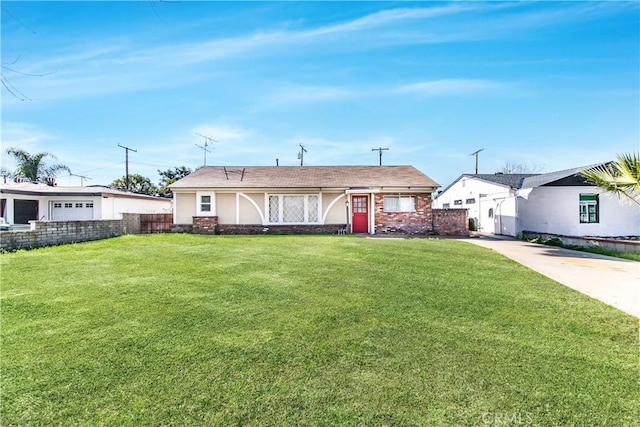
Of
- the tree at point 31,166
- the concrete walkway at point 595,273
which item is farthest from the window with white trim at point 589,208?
the tree at point 31,166

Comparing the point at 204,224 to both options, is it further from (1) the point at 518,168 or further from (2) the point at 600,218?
(1) the point at 518,168

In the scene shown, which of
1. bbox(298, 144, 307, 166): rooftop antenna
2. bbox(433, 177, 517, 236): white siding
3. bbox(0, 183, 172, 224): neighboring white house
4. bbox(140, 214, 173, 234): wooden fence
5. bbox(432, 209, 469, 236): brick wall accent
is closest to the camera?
bbox(432, 209, 469, 236): brick wall accent

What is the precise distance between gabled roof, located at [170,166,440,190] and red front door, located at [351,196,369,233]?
0.79m

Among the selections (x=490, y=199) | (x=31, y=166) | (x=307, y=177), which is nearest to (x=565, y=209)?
(x=490, y=199)

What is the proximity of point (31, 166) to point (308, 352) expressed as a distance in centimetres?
3504

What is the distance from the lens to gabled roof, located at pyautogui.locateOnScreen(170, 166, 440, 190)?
18.3 metres

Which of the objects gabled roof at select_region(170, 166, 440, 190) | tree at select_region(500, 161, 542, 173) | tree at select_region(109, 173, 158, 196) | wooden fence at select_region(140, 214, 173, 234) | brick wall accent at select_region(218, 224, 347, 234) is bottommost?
brick wall accent at select_region(218, 224, 347, 234)

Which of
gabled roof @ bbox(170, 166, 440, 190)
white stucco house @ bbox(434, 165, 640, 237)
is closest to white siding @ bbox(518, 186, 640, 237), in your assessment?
white stucco house @ bbox(434, 165, 640, 237)

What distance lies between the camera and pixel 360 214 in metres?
18.4

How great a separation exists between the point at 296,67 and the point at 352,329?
10.1 m

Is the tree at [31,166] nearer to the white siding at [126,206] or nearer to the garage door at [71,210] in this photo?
the garage door at [71,210]

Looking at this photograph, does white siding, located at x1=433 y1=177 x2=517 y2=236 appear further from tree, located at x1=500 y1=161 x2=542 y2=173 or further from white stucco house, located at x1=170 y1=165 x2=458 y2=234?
tree, located at x1=500 y1=161 x2=542 y2=173

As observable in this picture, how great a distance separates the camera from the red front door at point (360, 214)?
719 inches

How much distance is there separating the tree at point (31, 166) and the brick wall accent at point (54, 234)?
18.5 meters
